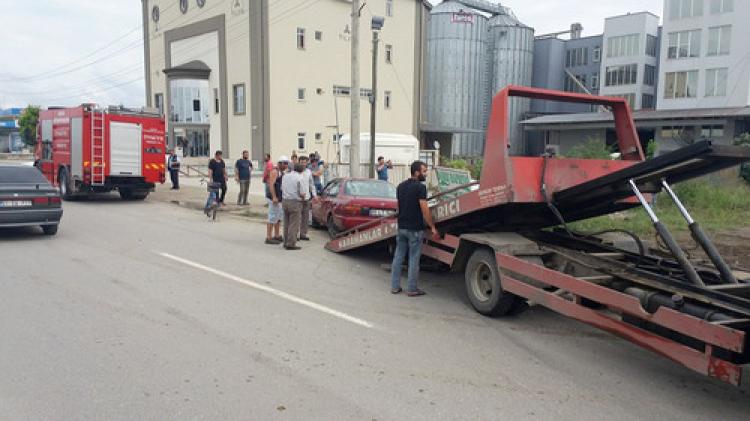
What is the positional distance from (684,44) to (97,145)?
4563cm

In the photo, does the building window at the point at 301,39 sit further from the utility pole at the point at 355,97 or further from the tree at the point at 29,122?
the tree at the point at 29,122

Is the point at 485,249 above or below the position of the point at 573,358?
above

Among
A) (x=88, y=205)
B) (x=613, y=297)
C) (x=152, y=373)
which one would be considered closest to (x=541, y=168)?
(x=613, y=297)

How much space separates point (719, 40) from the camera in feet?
146

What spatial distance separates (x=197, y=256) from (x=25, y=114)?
231ft

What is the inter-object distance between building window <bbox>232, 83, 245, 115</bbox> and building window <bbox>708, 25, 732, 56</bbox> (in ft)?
117

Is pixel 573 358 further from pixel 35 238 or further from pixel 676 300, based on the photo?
pixel 35 238

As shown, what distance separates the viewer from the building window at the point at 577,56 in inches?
2532

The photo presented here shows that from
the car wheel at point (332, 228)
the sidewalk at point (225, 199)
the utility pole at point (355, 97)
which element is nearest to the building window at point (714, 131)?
the sidewalk at point (225, 199)

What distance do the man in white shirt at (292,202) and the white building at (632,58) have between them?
172 feet

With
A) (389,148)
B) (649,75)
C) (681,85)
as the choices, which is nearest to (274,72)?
(389,148)

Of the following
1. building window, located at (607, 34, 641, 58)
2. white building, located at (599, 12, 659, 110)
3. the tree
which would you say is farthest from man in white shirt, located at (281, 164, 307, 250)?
the tree

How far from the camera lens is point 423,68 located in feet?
153

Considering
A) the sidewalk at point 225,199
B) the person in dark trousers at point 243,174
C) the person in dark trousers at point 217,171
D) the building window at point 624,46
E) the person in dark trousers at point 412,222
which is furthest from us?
the building window at point 624,46
